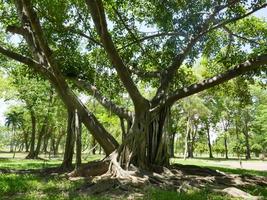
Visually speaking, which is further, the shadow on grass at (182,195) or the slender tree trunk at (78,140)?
the slender tree trunk at (78,140)

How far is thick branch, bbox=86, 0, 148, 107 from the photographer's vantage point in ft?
27.6

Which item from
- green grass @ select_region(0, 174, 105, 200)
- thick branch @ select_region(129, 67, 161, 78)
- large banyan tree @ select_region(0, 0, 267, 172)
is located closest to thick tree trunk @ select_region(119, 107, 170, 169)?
→ large banyan tree @ select_region(0, 0, 267, 172)

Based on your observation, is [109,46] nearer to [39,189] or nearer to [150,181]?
[150,181]

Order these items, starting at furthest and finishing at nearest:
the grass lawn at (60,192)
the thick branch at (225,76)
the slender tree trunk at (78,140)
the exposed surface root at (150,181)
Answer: the slender tree trunk at (78,140)
the thick branch at (225,76)
the exposed surface root at (150,181)
the grass lawn at (60,192)

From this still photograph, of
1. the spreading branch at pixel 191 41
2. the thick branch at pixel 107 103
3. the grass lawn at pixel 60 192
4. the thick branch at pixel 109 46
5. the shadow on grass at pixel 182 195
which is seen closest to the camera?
the shadow on grass at pixel 182 195

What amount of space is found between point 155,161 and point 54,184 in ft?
13.1

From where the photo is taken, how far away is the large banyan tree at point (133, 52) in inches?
462

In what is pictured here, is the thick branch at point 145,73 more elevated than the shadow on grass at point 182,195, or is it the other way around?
the thick branch at point 145,73

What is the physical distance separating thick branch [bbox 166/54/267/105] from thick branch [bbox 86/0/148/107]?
49.1 inches

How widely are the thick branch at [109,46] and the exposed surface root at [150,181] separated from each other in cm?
227

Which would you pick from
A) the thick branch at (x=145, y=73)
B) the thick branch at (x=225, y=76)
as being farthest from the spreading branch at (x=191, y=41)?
the thick branch at (x=225, y=76)

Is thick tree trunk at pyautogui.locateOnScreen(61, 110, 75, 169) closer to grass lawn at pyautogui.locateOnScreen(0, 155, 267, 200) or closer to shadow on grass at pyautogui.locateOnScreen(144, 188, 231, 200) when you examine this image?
grass lawn at pyautogui.locateOnScreen(0, 155, 267, 200)

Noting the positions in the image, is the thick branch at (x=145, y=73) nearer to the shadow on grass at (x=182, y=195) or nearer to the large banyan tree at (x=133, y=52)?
the large banyan tree at (x=133, y=52)

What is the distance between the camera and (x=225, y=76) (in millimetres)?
11250
